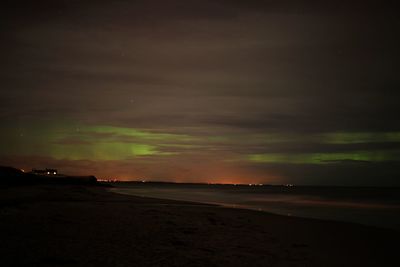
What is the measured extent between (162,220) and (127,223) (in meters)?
2.38

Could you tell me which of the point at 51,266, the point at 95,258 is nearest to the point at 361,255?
the point at 95,258

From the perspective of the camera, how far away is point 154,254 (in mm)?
10812

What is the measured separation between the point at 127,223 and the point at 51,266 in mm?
8224

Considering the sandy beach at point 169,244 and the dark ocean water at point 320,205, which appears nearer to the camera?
the sandy beach at point 169,244

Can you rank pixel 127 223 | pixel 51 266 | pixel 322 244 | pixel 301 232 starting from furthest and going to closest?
pixel 301 232 → pixel 127 223 → pixel 322 244 → pixel 51 266

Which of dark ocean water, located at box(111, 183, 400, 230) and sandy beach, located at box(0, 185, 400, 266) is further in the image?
dark ocean water, located at box(111, 183, 400, 230)

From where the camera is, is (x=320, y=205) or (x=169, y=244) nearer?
(x=169, y=244)

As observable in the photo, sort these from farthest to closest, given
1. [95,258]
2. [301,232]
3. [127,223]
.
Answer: [301,232] → [127,223] → [95,258]

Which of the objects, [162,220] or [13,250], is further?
[162,220]

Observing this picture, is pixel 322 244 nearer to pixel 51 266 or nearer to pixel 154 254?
pixel 154 254

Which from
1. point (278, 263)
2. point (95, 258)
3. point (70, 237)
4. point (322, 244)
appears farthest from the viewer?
point (322, 244)

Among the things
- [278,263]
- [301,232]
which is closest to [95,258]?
[278,263]

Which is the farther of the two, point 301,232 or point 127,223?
point 301,232

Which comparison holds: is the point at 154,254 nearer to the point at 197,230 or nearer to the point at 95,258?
the point at 95,258
